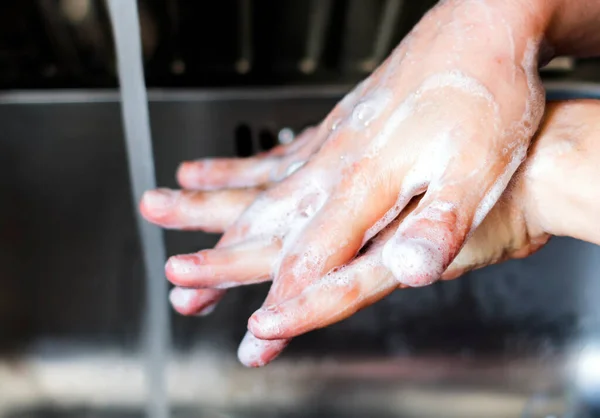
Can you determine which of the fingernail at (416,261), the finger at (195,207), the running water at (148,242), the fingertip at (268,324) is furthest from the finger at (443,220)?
the running water at (148,242)

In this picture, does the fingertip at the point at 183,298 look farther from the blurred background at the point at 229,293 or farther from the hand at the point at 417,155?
the blurred background at the point at 229,293

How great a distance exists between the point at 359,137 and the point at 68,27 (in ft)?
2.01

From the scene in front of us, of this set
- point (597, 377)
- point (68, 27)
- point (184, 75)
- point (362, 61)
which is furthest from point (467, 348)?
point (68, 27)

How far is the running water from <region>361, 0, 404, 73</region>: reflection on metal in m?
0.39

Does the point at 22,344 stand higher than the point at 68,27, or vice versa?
the point at 68,27

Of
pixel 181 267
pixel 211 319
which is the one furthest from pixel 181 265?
pixel 211 319

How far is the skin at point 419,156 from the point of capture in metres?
0.48

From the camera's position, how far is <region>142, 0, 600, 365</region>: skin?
1.57 ft

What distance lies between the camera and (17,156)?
1052mm

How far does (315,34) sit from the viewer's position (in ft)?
3.34

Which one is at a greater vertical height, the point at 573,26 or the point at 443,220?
the point at 573,26

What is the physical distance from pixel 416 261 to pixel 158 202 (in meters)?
0.32

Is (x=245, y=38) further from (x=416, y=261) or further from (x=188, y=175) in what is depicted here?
(x=416, y=261)

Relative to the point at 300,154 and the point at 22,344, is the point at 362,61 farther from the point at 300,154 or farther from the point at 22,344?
the point at 22,344
